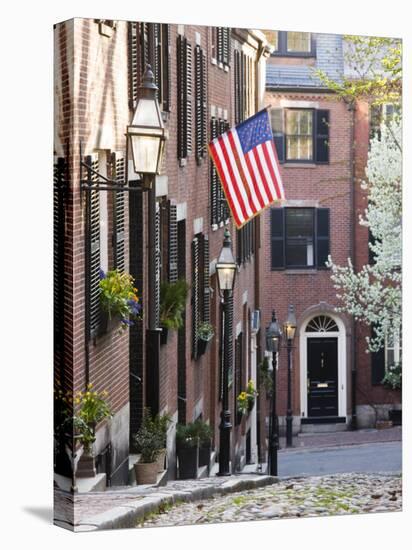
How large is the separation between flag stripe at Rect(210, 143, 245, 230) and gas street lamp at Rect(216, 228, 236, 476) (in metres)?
0.24

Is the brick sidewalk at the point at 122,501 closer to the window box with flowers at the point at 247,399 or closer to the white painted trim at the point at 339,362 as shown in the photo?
the window box with flowers at the point at 247,399

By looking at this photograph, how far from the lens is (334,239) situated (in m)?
14.1

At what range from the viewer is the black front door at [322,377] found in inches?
557

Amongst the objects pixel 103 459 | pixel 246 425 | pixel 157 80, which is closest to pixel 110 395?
pixel 103 459

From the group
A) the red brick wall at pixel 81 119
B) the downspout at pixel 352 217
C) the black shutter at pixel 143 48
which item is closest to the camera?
the red brick wall at pixel 81 119

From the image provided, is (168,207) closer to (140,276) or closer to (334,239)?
(140,276)

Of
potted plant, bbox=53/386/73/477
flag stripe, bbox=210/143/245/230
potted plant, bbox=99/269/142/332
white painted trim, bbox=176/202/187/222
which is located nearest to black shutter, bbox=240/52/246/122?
flag stripe, bbox=210/143/245/230

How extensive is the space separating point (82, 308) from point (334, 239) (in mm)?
2953

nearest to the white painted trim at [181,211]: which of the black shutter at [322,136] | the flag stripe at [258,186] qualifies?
the flag stripe at [258,186]

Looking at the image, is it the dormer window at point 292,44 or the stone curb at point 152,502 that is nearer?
the stone curb at point 152,502

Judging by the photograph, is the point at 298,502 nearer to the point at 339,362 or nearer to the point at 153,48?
the point at 339,362

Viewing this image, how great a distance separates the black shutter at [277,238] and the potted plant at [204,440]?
1.68m

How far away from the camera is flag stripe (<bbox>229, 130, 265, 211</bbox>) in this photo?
13414 millimetres

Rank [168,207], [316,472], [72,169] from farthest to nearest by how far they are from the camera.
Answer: [316,472] → [168,207] → [72,169]
